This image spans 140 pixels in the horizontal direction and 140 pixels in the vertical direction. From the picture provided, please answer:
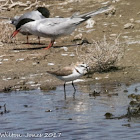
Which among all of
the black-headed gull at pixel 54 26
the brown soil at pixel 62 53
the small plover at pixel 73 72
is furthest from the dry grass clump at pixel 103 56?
the black-headed gull at pixel 54 26

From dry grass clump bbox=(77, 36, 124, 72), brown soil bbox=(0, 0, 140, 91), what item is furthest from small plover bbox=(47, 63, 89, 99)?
dry grass clump bbox=(77, 36, 124, 72)

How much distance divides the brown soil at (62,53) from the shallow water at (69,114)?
0.57m

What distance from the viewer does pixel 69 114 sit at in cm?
822

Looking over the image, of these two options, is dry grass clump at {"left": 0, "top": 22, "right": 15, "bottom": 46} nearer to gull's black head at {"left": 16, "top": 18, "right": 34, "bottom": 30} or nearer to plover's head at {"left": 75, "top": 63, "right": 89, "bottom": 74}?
gull's black head at {"left": 16, "top": 18, "right": 34, "bottom": 30}

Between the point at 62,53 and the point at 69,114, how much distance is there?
4.36m

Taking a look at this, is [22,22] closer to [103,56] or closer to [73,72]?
[103,56]

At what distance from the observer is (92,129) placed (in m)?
7.43

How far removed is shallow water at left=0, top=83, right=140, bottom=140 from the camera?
24.0ft

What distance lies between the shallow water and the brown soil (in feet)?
1.87

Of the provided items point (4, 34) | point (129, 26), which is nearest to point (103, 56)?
point (129, 26)

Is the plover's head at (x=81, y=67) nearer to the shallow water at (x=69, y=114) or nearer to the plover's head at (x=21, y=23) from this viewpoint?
the shallow water at (x=69, y=114)

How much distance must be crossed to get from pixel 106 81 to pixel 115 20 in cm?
473

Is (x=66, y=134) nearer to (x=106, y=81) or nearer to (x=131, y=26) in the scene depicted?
(x=106, y=81)

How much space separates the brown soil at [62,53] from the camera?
1047 cm
